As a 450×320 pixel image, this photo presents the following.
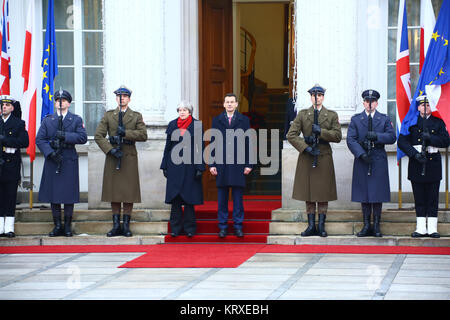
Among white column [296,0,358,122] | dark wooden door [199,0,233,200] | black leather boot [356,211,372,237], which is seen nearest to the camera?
black leather boot [356,211,372,237]

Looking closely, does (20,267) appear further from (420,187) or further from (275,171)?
(275,171)

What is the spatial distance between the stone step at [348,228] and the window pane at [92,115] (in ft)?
12.2

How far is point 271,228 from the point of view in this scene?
1180 cm

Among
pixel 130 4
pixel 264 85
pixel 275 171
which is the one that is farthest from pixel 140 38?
pixel 264 85

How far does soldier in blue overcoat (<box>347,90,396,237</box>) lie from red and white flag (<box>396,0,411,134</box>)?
0.42 m

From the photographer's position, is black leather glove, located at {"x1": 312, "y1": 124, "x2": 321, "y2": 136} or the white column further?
the white column

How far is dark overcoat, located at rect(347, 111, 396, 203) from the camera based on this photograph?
1134 centimetres

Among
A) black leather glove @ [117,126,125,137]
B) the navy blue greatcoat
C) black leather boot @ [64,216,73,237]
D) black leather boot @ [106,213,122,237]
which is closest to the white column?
black leather glove @ [117,126,125,137]

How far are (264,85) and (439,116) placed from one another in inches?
409

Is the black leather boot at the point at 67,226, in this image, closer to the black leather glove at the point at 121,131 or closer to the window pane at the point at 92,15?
the black leather glove at the point at 121,131

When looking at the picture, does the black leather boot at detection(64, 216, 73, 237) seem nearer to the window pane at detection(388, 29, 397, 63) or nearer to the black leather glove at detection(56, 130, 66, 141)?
the black leather glove at detection(56, 130, 66, 141)

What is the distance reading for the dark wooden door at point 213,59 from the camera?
540 inches

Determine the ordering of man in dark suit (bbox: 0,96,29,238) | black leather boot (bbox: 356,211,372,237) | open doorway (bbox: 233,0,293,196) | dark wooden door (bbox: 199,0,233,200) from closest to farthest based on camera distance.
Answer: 1. black leather boot (bbox: 356,211,372,237)
2. man in dark suit (bbox: 0,96,29,238)
3. dark wooden door (bbox: 199,0,233,200)
4. open doorway (bbox: 233,0,293,196)

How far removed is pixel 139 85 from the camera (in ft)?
42.0
